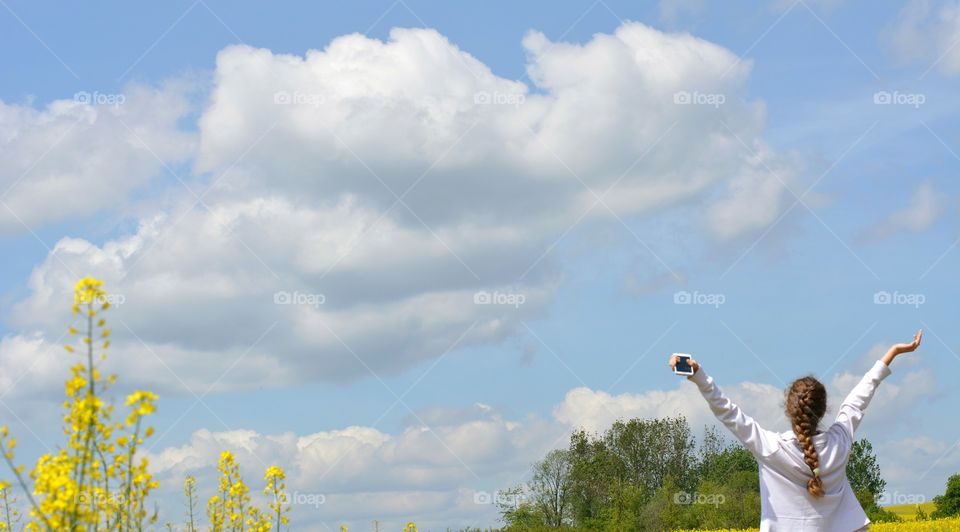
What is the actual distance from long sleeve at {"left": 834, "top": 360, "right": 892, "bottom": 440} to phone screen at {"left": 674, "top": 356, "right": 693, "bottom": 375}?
4.24 feet

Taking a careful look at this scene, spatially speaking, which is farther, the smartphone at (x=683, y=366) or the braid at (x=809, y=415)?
the braid at (x=809, y=415)

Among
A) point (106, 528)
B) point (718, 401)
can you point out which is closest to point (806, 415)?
point (718, 401)

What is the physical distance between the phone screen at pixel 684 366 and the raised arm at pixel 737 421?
9 centimetres

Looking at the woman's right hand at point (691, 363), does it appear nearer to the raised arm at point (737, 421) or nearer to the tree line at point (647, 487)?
the raised arm at point (737, 421)

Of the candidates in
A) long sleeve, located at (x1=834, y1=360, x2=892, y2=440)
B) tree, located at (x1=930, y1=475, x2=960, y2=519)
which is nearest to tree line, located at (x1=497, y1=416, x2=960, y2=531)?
tree, located at (x1=930, y1=475, x2=960, y2=519)

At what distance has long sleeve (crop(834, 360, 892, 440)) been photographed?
5922mm

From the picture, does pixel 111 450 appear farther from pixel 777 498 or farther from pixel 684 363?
pixel 777 498

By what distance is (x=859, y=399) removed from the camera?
6043 mm

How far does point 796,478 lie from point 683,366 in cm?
112

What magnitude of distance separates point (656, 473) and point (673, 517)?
1656 centimetres

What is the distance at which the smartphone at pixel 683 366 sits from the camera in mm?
5191

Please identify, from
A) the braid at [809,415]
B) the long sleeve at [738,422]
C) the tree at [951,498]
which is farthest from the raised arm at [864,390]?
the tree at [951,498]

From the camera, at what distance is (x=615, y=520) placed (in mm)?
36438
